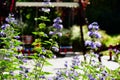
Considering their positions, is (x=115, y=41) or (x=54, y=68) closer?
(x=54, y=68)

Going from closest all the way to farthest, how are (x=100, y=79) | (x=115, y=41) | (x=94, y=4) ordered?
(x=100, y=79)
(x=115, y=41)
(x=94, y=4)

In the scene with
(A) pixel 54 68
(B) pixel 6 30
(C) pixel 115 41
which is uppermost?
(B) pixel 6 30

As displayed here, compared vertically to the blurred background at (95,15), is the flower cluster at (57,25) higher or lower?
higher

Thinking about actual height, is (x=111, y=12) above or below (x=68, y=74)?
below

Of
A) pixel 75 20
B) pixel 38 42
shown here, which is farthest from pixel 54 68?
pixel 75 20

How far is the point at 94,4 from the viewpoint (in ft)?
118

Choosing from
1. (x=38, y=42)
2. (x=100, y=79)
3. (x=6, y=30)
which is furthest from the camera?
(x=38, y=42)

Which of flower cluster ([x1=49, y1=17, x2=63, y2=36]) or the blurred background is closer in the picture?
flower cluster ([x1=49, y1=17, x2=63, y2=36])

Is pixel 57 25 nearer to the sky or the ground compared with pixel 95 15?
nearer to the sky

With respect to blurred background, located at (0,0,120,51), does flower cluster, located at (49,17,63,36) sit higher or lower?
higher

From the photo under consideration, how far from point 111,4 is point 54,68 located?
22.9m

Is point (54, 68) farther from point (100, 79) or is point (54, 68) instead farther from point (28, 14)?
point (28, 14)

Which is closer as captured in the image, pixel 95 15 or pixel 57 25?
pixel 57 25

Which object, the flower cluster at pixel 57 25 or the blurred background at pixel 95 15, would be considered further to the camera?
the blurred background at pixel 95 15
